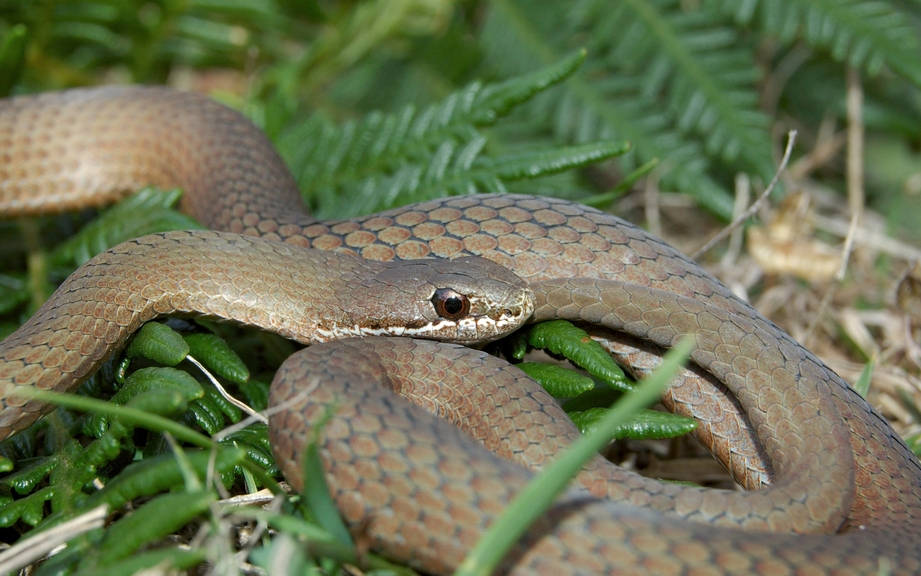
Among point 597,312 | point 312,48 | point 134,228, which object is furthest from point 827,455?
point 312,48

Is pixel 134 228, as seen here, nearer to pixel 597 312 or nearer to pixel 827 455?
pixel 597 312

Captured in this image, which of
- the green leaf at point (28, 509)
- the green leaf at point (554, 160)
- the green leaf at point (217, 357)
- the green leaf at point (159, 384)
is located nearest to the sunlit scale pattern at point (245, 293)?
the green leaf at point (217, 357)

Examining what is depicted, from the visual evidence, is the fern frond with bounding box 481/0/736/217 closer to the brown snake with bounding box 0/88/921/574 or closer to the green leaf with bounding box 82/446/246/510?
the brown snake with bounding box 0/88/921/574

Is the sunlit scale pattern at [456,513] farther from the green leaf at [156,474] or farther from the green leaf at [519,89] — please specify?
the green leaf at [519,89]

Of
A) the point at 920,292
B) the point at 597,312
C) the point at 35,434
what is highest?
the point at 597,312

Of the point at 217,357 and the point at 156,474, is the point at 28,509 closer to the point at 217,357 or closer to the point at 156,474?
the point at 156,474

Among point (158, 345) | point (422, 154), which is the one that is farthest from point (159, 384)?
point (422, 154)
